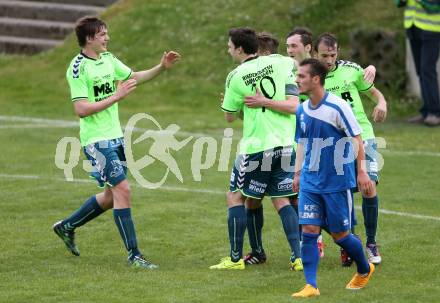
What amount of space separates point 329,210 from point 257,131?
1.38 metres

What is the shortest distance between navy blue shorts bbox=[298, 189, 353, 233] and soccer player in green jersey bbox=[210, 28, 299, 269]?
42.4 inches

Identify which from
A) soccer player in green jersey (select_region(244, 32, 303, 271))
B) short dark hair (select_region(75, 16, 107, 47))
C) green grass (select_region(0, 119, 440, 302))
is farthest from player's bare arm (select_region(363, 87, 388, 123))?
short dark hair (select_region(75, 16, 107, 47))

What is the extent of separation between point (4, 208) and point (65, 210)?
0.70 m

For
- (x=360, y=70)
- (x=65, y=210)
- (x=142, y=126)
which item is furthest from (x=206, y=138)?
(x=360, y=70)

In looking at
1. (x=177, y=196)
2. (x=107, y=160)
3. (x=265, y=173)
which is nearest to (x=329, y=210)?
(x=265, y=173)

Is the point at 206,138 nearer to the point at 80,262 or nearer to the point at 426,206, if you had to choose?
the point at 426,206

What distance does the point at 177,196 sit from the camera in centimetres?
1338

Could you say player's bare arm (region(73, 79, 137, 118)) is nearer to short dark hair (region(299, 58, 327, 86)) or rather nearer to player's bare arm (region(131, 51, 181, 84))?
player's bare arm (region(131, 51, 181, 84))

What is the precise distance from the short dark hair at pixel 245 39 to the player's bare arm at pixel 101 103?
98 cm

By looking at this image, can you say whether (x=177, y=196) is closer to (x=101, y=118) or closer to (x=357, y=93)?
(x=101, y=118)

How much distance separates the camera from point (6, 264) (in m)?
10.1

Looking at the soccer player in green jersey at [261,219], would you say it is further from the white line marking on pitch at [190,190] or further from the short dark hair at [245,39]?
the white line marking on pitch at [190,190]

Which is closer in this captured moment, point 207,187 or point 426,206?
point 426,206

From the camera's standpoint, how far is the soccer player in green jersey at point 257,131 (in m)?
9.80
